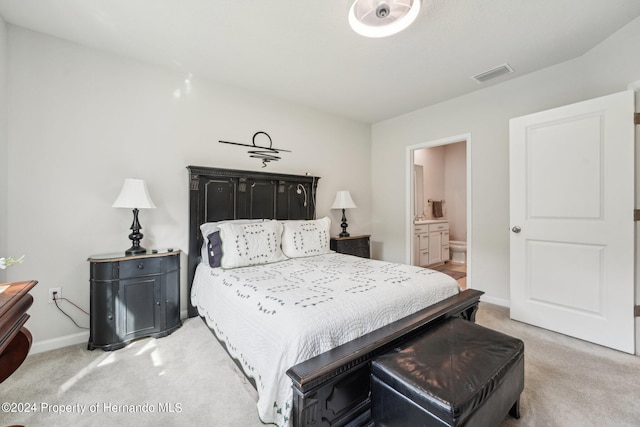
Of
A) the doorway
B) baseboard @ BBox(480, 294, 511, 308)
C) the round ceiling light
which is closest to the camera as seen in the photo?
the round ceiling light

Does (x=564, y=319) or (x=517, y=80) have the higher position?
(x=517, y=80)

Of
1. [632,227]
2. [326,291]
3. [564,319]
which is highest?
[632,227]

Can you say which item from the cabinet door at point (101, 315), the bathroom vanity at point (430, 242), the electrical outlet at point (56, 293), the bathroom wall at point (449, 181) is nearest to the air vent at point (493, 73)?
the bathroom vanity at point (430, 242)

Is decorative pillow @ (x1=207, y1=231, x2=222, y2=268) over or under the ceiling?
under

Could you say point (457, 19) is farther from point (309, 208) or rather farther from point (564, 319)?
point (564, 319)

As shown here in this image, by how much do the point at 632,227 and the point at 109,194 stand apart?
177 inches

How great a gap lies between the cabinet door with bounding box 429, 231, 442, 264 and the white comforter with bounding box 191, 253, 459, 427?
3143 millimetres

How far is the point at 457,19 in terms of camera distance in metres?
2.08

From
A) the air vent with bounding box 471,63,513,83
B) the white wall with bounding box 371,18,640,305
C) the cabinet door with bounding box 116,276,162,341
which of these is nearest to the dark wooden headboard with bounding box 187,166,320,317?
the cabinet door with bounding box 116,276,162,341

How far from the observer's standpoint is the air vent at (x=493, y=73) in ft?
9.17

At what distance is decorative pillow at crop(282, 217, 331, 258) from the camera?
2916 millimetres

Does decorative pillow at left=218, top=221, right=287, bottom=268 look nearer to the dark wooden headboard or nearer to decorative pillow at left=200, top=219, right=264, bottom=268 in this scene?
decorative pillow at left=200, top=219, right=264, bottom=268

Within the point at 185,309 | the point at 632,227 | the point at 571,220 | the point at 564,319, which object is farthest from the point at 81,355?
the point at 632,227

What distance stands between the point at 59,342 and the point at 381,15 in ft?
11.9
